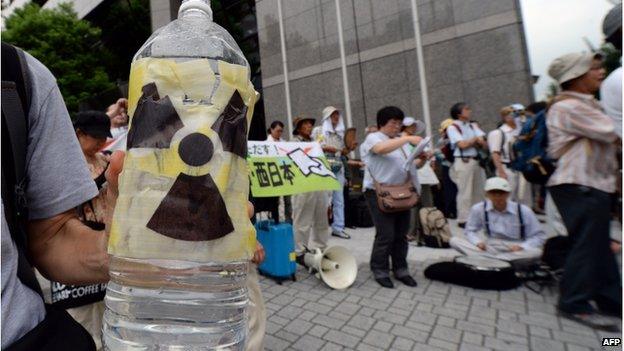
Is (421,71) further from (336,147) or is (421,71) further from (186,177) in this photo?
(186,177)

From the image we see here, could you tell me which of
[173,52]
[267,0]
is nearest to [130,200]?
[173,52]

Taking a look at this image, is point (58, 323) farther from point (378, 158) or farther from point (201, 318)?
point (378, 158)

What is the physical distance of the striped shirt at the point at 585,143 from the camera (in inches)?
120

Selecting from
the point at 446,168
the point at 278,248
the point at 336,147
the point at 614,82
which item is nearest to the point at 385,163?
the point at 278,248

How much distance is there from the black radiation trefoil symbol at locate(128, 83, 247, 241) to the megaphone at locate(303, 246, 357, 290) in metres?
3.72

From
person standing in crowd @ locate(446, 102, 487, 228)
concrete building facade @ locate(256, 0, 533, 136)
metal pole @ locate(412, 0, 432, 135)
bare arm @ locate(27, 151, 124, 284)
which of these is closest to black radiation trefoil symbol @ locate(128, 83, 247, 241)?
bare arm @ locate(27, 151, 124, 284)

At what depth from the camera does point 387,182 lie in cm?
423

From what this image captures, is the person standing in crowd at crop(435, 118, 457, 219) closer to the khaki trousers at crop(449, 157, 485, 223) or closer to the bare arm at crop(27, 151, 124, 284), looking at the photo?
the khaki trousers at crop(449, 157, 485, 223)

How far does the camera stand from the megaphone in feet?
14.5

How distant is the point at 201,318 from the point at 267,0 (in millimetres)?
13083

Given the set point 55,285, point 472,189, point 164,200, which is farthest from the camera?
point 472,189

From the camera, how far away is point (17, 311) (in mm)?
816

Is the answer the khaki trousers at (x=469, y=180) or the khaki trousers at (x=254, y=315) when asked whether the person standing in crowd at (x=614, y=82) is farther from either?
the khaki trousers at (x=469, y=180)

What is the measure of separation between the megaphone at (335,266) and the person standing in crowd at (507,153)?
10.7 feet
